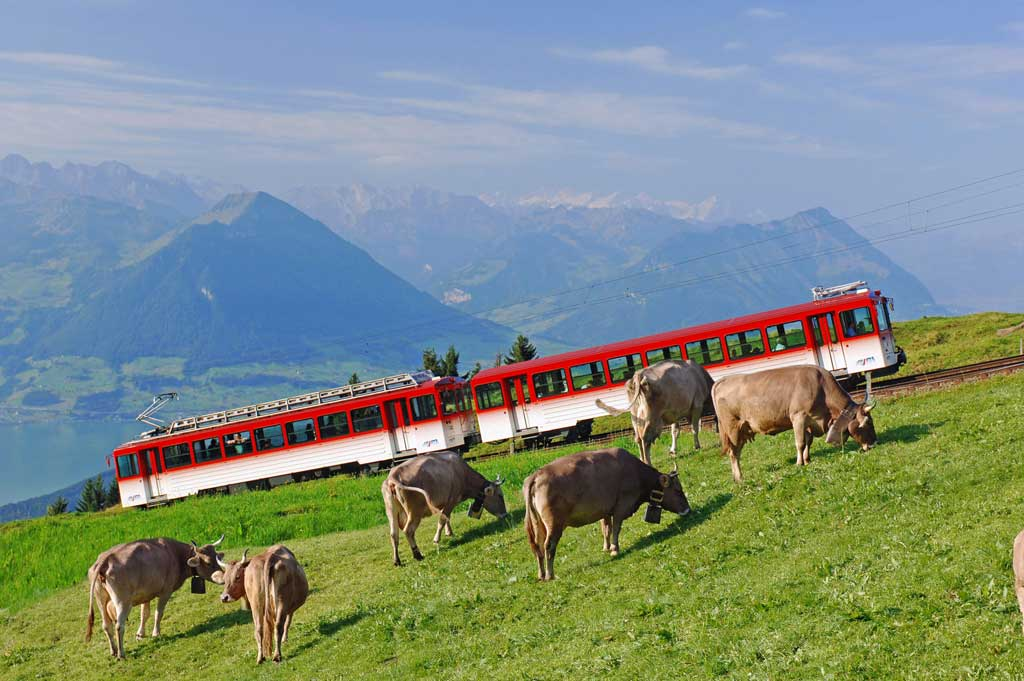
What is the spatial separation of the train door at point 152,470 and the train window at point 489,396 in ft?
59.7

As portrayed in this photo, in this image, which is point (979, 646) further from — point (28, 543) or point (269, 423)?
point (269, 423)

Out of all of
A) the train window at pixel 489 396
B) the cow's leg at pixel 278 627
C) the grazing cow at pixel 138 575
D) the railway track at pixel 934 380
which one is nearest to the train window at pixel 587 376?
the railway track at pixel 934 380

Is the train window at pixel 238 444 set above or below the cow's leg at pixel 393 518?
above

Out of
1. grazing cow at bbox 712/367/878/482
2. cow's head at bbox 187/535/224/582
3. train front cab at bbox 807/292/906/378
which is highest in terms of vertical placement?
train front cab at bbox 807/292/906/378

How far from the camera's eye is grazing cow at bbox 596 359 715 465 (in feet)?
92.3

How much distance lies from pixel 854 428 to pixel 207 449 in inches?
1533

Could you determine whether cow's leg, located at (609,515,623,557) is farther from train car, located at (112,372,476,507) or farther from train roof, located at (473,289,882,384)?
train car, located at (112,372,476,507)

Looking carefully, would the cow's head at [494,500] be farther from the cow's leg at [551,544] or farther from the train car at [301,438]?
the train car at [301,438]

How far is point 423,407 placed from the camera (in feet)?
164

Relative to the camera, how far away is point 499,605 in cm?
1867

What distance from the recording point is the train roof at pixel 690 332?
42.9m

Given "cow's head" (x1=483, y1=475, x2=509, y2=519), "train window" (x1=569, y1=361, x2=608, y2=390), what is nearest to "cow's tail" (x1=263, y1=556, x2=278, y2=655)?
"cow's head" (x1=483, y1=475, x2=509, y2=519)

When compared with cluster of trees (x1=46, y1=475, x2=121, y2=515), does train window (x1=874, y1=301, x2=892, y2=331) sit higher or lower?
higher

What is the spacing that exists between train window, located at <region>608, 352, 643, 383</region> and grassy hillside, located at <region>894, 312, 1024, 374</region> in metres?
15.4
